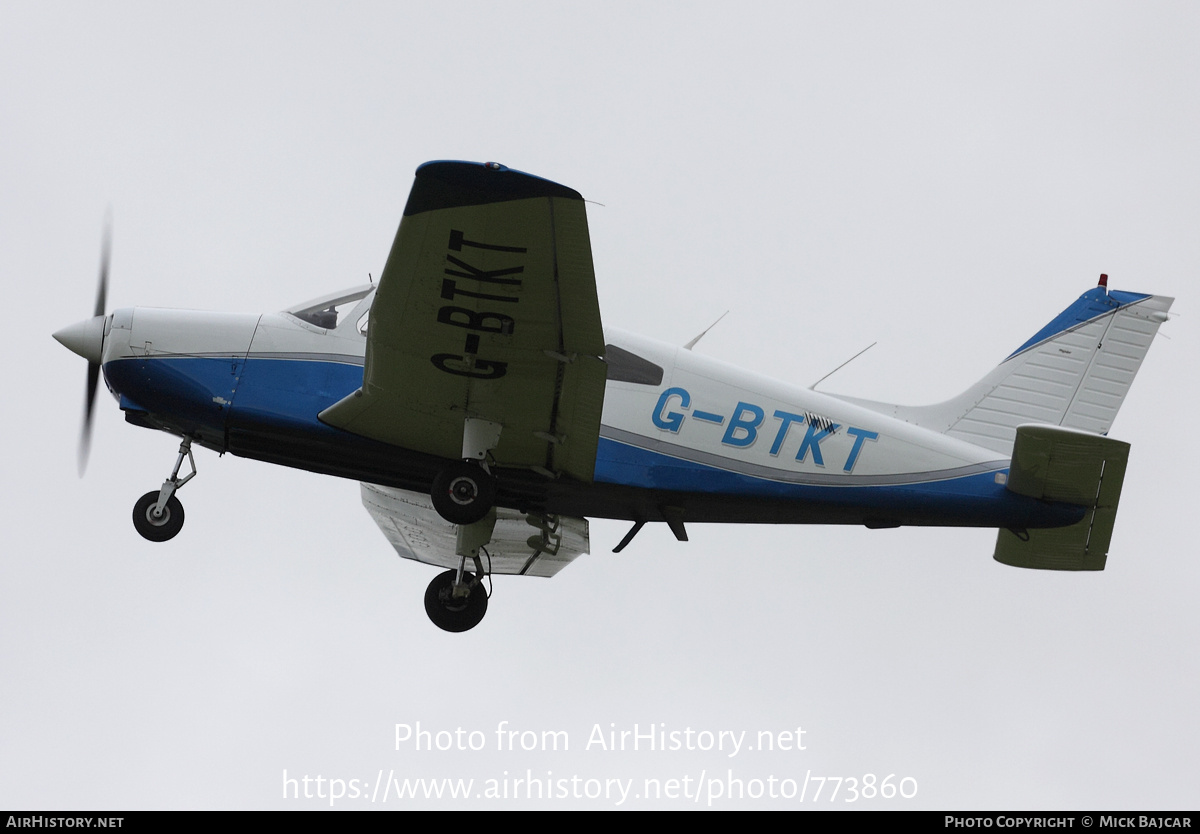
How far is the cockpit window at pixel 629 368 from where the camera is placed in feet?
33.4

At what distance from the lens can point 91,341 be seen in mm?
10398

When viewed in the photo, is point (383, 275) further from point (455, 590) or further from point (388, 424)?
point (455, 590)

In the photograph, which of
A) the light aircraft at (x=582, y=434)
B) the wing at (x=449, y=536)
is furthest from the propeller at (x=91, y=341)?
the wing at (x=449, y=536)

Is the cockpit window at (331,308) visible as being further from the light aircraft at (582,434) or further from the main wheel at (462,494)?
the main wheel at (462,494)

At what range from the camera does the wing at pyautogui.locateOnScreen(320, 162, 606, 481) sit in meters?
8.05

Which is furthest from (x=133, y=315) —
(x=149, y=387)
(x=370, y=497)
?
(x=370, y=497)

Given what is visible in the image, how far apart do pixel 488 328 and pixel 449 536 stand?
4347 mm

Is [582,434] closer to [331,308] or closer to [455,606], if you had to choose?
[331,308]

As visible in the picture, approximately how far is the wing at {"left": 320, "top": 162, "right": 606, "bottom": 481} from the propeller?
2.23 m

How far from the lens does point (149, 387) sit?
10.2m

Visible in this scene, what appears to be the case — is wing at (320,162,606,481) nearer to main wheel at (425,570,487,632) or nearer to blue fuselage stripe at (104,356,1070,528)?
blue fuselage stripe at (104,356,1070,528)

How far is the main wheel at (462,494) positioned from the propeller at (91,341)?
325 cm

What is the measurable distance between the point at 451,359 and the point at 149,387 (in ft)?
9.39

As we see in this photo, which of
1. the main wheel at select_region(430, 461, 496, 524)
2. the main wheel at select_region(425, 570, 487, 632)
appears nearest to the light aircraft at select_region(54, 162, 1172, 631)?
the main wheel at select_region(430, 461, 496, 524)
